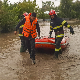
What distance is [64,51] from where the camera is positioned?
6934 millimetres

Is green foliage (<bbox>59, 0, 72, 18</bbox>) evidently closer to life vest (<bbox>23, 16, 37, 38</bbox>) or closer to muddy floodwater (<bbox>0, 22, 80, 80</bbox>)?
muddy floodwater (<bbox>0, 22, 80, 80</bbox>)

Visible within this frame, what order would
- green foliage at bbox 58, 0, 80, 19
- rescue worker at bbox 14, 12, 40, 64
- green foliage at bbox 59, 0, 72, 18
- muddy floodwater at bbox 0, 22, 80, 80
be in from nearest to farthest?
muddy floodwater at bbox 0, 22, 80, 80 → rescue worker at bbox 14, 12, 40, 64 → green foliage at bbox 58, 0, 80, 19 → green foliage at bbox 59, 0, 72, 18

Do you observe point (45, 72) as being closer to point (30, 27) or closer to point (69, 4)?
point (30, 27)

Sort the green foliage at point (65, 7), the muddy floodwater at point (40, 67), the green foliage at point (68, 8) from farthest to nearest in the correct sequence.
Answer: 1. the green foliage at point (65, 7)
2. the green foliage at point (68, 8)
3. the muddy floodwater at point (40, 67)

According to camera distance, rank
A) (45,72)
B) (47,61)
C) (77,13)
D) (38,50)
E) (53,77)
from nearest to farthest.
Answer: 1. (53,77)
2. (45,72)
3. (47,61)
4. (38,50)
5. (77,13)

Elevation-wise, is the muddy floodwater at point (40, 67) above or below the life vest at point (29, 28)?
below

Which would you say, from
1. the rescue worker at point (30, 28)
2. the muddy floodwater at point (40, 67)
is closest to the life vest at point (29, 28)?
the rescue worker at point (30, 28)

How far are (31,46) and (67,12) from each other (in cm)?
2971

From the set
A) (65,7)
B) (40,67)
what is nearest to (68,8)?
(65,7)

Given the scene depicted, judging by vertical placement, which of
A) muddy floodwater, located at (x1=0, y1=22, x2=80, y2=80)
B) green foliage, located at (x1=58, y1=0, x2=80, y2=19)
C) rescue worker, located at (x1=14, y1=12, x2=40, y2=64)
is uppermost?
green foliage, located at (x1=58, y1=0, x2=80, y2=19)

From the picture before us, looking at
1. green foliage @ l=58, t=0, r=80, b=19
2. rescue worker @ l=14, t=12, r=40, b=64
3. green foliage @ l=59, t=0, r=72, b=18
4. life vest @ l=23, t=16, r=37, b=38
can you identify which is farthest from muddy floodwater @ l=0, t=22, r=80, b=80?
green foliage @ l=59, t=0, r=72, b=18

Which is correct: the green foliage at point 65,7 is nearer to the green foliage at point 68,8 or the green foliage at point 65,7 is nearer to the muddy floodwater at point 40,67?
the green foliage at point 68,8

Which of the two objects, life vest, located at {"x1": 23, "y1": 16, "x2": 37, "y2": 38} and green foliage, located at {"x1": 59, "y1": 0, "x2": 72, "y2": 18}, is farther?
A: green foliage, located at {"x1": 59, "y1": 0, "x2": 72, "y2": 18}

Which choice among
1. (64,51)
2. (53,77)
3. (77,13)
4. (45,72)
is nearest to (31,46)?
(45,72)
